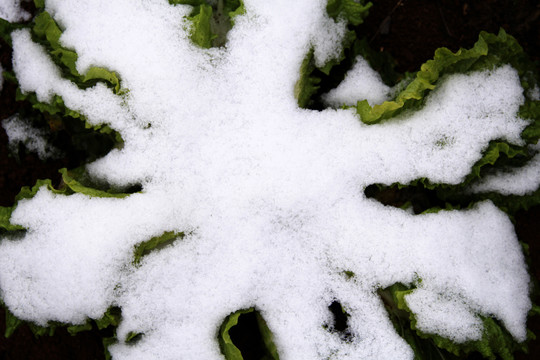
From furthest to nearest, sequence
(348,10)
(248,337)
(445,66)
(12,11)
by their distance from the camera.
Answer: (12,11)
(248,337)
(348,10)
(445,66)

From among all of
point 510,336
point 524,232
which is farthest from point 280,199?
point 524,232

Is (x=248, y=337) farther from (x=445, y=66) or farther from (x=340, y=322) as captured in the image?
(x=445, y=66)

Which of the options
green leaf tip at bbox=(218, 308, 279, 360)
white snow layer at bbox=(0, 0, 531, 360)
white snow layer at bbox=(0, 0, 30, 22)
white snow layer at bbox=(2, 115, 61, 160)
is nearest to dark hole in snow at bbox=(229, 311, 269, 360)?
green leaf tip at bbox=(218, 308, 279, 360)

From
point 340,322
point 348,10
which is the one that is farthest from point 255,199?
point 348,10

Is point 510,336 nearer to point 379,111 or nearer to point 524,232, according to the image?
point 524,232

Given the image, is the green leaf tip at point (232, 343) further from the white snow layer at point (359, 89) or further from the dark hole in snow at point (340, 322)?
the white snow layer at point (359, 89)
